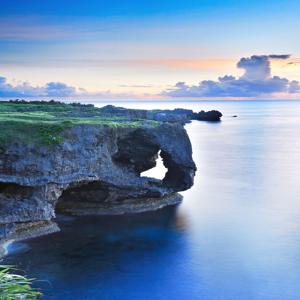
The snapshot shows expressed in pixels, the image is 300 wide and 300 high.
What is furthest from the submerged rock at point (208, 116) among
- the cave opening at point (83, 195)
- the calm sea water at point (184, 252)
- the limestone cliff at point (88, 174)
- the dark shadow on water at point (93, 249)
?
the cave opening at point (83, 195)

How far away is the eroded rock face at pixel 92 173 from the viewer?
1300 inches

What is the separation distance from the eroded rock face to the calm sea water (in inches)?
71.2

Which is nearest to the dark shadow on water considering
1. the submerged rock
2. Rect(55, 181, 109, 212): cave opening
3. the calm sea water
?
the calm sea water

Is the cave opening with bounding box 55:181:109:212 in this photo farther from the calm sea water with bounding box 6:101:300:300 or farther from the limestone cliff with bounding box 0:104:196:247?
the calm sea water with bounding box 6:101:300:300

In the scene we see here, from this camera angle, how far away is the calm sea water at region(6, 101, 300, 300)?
86.7 ft

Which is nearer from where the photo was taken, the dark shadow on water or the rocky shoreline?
the dark shadow on water

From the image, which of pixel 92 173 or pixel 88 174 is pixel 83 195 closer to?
pixel 92 173

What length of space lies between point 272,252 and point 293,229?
213 inches

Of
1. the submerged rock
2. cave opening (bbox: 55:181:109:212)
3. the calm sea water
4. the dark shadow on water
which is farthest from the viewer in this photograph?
the submerged rock

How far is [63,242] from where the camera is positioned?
3281cm

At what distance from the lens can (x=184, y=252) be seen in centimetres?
3188

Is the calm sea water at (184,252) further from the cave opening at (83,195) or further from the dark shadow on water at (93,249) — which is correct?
the cave opening at (83,195)

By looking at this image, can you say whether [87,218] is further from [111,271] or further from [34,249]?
[111,271]

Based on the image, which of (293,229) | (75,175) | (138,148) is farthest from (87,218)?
(293,229)
